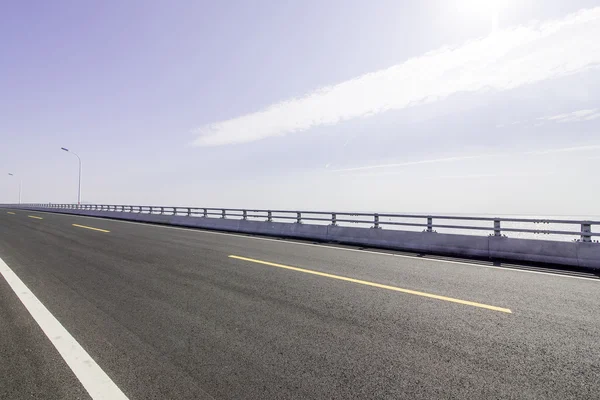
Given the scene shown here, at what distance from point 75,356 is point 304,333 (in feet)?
8.28

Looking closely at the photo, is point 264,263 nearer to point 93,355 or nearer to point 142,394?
point 93,355

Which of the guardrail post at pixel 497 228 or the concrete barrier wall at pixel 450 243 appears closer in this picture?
the concrete barrier wall at pixel 450 243

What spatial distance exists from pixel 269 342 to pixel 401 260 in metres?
6.15

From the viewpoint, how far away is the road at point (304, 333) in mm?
2779

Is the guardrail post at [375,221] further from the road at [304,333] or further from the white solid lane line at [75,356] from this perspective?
the white solid lane line at [75,356]

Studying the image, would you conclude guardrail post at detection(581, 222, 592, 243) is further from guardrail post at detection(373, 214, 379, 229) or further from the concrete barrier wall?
guardrail post at detection(373, 214, 379, 229)

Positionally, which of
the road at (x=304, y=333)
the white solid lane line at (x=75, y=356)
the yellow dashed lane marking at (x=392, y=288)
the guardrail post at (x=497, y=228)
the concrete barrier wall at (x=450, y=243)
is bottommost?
the white solid lane line at (x=75, y=356)

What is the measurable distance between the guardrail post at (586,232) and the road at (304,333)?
1.86 metres

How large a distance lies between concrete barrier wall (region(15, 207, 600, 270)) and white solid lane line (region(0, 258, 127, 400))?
10.1 m

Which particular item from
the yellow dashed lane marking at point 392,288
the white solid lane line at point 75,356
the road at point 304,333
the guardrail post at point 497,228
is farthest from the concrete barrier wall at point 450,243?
the white solid lane line at point 75,356

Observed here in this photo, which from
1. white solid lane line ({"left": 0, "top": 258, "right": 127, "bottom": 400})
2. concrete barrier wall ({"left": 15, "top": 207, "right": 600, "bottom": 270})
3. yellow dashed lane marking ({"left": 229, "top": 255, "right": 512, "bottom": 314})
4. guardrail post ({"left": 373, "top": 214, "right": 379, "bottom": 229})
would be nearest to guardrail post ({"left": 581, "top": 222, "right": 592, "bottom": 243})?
concrete barrier wall ({"left": 15, "top": 207, "right": 600, "bottom": 270})

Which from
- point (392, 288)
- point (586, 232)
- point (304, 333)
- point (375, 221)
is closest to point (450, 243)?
point (375, 221)

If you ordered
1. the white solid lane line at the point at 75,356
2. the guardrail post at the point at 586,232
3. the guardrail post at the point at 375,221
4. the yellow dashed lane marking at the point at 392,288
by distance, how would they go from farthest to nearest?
the guardrail post at the point at 375,221 → the guardrail post at the point at 586,232 → the yellow dashed lane marking at the point at 392,288 → the white solid lane line at the point at 75,356

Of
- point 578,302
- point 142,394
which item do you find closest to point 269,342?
point 142,394
